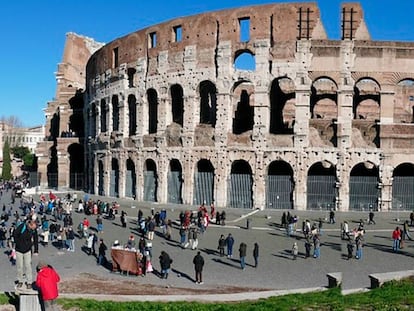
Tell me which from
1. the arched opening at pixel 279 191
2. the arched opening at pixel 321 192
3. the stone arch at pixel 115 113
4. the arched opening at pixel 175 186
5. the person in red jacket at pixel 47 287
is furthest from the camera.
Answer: the stone arch at pixel 115 113

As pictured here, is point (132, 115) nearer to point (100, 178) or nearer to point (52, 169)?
point (100, 178)

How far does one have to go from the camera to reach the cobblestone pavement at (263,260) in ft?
49.9

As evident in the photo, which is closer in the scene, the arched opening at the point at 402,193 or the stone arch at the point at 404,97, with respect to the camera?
the arched opening at the point at 402,193

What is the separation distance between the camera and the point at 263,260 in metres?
18.0

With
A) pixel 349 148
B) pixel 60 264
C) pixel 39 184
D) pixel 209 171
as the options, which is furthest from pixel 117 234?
pixel 39 184

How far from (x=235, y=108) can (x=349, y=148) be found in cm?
1115

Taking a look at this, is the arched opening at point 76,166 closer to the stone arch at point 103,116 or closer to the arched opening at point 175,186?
the stone arch at point 103,116

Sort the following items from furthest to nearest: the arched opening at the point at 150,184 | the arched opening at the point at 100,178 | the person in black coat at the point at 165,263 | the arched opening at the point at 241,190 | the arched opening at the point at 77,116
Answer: the arched opening at the point at 77,116 → the arched opening at the point at 100,178 → the arched opening at the point at 150,184 → the arched opening at the point at 241,190 → the person in black coat at the point at 165,263

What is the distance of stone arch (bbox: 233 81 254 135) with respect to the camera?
36469 mm

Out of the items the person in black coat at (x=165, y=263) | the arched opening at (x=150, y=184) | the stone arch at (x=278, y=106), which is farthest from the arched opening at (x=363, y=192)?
the person in black coat at (x=165, y=263)

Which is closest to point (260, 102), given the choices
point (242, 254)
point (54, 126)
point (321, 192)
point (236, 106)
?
point (321, 192)

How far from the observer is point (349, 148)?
29234 millimetres

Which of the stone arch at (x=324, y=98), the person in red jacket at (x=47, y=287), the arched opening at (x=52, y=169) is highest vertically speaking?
the stone arch at (x=324, y=98)

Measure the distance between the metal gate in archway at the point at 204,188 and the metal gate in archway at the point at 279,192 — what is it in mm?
3595
